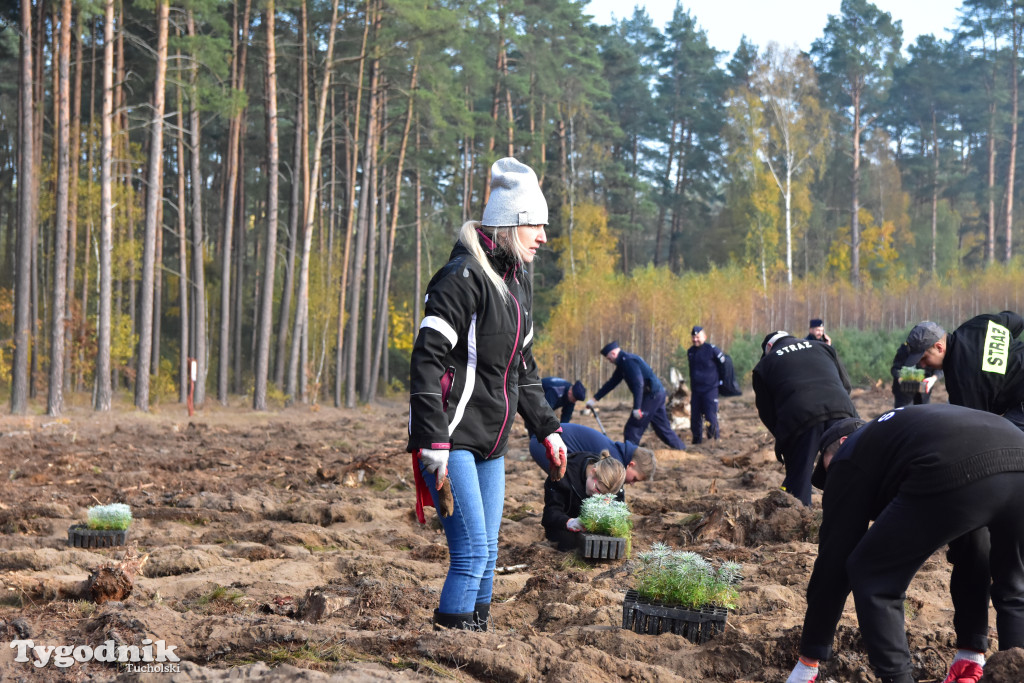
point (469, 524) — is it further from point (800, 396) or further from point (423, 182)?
point (423, 182)

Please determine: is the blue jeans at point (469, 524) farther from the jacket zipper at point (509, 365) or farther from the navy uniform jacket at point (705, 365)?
the navy uniform jacket at point (705, 365)

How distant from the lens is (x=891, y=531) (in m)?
3.12

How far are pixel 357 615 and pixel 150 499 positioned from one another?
15.7 ft

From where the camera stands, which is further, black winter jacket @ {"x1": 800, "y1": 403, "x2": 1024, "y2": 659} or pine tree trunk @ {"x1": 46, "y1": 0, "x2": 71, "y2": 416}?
pine tree trunk @ {"x1": 46, "y1": 0, "x2": 71, "y2": 416}

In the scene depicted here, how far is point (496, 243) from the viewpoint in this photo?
3.71m

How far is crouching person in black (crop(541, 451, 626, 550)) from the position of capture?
20.7 ft

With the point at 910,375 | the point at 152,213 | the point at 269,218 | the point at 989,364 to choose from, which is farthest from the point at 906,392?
the point at 269,218

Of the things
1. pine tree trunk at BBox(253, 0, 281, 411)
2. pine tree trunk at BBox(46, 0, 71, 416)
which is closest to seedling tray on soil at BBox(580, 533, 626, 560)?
pine tree trunk at BBox(46, 0, 71, 416)

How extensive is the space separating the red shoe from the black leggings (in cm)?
41

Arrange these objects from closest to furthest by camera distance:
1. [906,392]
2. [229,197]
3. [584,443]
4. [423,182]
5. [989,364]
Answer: [989,364]
[584,443]
[906,392]
[229,197]
[423,182]

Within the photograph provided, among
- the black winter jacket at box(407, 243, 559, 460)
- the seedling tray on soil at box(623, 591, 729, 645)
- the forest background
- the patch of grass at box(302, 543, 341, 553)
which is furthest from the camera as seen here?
the forest background

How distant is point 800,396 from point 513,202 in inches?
145

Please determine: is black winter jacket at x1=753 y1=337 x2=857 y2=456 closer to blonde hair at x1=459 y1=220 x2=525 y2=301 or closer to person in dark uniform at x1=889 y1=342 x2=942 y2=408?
person in dark uniform at x1=889 y1=342 x2=942 y2=408

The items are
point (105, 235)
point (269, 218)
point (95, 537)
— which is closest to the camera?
point (95, 537)
